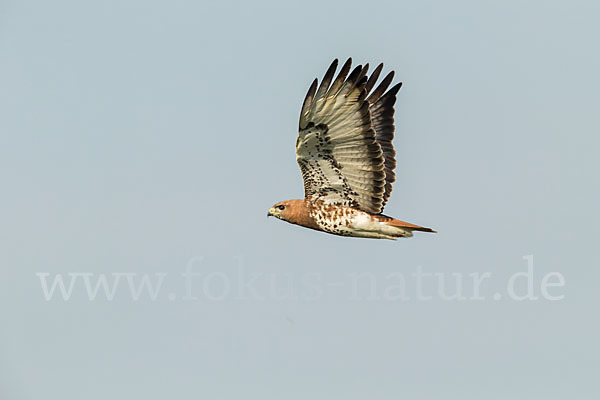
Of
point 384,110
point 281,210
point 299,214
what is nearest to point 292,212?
point 299,214

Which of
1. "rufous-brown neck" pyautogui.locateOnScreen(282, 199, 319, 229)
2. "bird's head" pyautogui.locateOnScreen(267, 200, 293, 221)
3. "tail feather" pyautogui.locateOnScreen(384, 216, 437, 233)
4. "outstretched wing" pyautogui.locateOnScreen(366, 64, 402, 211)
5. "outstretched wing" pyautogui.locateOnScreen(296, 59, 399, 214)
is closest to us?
"outstretched wing" pyautogui.locateOnScreen(296, 59, 399, 214)

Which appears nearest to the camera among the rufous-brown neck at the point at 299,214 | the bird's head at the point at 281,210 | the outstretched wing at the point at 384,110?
the rufous-brown neck at the point at 299,214

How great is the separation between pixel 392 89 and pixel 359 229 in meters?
3.14

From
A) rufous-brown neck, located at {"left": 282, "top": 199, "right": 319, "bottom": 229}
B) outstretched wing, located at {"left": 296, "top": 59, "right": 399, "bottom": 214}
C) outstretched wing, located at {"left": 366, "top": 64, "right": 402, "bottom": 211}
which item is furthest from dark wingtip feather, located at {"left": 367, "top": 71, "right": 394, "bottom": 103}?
rufous-brown neck, located at {"left": 282, "top": 199, "right": 319, "bottom": 229}

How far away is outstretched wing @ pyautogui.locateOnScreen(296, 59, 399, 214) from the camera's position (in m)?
17.8

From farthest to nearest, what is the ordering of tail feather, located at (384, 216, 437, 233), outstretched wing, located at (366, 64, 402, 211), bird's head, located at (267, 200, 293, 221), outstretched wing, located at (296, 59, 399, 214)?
outstretched wing, located at (366, 64, 402, 211), bird's head, located at (267, 200, 293, 221), tail feather, located at (384, 216, 437, 233), outstretched wing, located at (296, 59, 399, 214)

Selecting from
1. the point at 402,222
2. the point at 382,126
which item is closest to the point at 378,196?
the point at 402,222

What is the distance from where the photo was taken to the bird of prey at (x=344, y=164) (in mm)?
17812

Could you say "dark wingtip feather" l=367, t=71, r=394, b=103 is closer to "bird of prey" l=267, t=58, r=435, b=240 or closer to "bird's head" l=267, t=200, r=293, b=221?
"bird of prey" l=267, t=58, r=435, b=240

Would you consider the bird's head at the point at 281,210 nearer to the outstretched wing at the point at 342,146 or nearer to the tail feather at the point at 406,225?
the outstretched wing at the point at 342,146

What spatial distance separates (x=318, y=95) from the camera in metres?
17.7

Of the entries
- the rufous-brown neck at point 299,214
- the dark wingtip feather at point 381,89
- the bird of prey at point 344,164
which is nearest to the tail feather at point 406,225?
the bird of prey at point 344,164

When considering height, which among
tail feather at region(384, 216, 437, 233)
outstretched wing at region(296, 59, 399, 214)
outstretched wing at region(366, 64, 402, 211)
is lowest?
tail feather at region(384, 216, 437, 233)

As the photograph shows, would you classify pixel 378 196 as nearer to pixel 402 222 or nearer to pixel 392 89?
pixel 402 222
